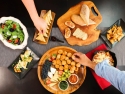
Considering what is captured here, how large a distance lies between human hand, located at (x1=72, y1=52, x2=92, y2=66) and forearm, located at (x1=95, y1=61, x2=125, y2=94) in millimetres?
101

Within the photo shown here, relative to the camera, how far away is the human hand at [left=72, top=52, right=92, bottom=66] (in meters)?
1.54

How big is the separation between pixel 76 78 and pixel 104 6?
543 mm

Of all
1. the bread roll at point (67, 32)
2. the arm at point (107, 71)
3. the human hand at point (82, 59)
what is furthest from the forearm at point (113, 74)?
the bread roll at point (67, 32)

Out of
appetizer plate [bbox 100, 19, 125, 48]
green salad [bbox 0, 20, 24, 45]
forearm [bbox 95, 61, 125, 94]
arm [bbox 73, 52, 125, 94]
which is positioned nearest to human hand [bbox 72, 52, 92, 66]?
arm [bbox 73, 52, 125, 94]

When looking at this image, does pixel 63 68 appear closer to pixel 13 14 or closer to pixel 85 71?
pixel 85 71

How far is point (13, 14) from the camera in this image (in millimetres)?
1690

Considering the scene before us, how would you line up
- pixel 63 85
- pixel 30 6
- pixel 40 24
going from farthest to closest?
pixel 63 85 → pixel 40 24 → pixel 30 6

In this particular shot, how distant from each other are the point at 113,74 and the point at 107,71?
43mm

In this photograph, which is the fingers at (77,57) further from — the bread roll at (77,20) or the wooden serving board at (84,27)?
the bread roll at (77,20)

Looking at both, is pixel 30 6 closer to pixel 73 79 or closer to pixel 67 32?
pixel 67 32

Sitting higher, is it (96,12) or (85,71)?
(96,12)

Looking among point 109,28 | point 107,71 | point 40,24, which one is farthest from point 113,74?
point 40,24

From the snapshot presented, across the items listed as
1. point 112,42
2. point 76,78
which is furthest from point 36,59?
point 112,42

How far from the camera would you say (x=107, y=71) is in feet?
4.63
